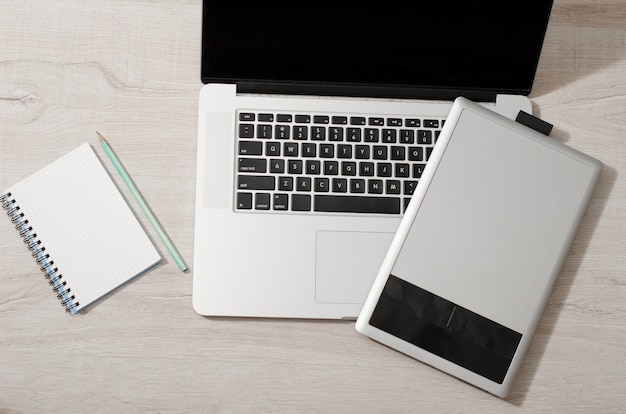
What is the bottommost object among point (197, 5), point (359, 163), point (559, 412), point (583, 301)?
point (559, 412)

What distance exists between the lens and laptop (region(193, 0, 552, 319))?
2.53 feet

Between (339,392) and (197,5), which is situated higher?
(197,5)

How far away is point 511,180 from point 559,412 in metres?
0.28

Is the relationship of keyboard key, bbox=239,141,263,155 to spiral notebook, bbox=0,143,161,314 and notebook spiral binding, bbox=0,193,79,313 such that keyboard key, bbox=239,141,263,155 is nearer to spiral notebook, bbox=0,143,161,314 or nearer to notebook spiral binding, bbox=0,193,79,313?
spiral notebook, bbox=0,143,161,314

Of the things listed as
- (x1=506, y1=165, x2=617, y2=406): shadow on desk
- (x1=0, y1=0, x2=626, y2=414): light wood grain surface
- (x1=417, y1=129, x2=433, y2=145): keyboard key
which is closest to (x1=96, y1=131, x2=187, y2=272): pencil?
(x1=0, y1=0, x2=626, y2=414): light wood grain surface

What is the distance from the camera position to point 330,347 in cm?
78

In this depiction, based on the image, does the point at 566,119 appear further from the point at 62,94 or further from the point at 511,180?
the point at 62,94

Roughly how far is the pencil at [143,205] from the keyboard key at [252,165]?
12 cm

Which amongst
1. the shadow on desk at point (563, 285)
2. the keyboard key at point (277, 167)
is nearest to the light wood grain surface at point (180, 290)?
the shadow on desk at point (563, 285)

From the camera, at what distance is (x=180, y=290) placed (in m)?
0.79

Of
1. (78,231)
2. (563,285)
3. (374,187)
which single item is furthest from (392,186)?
(78,231)

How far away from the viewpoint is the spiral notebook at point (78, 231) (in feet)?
2.54

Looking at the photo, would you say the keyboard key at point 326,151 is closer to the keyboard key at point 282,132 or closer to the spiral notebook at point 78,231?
the keyboard key at point 282,132

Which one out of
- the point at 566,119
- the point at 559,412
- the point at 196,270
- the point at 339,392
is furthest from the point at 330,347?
the point at 566,119
